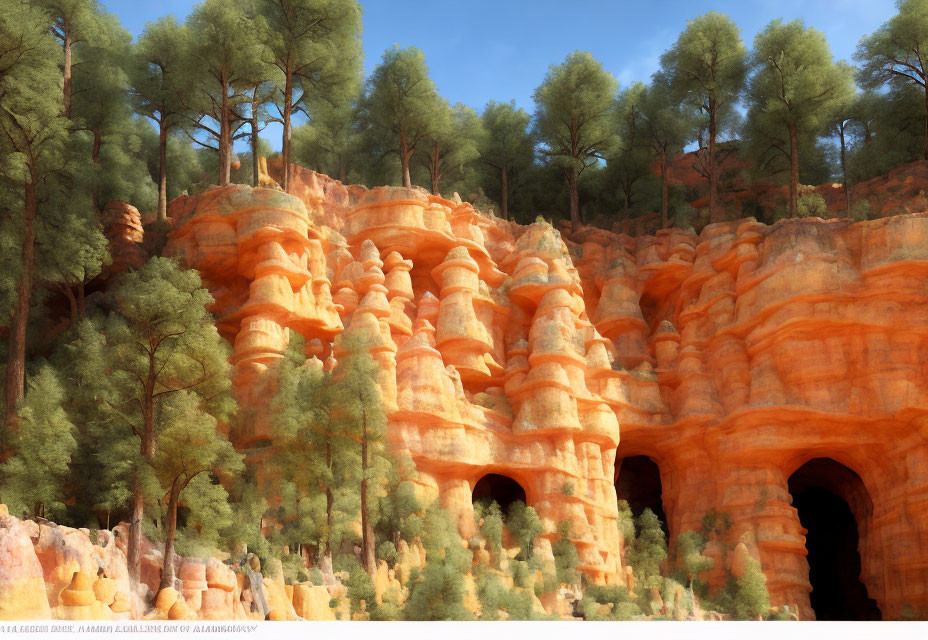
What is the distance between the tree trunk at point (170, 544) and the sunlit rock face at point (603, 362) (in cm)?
509

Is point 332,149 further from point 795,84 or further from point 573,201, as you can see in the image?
point 795,84

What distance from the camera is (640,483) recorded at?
32719 mm

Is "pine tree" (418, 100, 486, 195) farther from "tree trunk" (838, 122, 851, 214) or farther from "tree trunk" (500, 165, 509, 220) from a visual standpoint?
"tree trunk" (838, 122, 851, 214)

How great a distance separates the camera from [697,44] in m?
33.2

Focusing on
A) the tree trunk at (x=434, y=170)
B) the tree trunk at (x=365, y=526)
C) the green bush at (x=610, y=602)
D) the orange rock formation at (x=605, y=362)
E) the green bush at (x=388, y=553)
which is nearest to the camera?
the tree trunk at (x=365, y=526)

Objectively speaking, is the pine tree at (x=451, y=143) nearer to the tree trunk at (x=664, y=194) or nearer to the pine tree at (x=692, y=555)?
the tree trunk at (x=664, y=194)

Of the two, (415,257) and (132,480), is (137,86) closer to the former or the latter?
(415,257)

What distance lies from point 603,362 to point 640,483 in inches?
267

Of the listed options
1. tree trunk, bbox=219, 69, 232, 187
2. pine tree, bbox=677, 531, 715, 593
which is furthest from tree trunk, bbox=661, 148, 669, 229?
tree trunk, bbox=219, 69, 232, 187

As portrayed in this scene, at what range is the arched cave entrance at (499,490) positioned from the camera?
29375mm

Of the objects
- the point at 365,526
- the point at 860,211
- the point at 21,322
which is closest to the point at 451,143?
the point at 860,211

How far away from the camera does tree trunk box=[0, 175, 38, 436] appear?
19.8 meters

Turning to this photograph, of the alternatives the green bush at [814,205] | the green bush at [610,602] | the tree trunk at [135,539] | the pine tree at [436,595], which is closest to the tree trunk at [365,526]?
the pine tree at [436,595]

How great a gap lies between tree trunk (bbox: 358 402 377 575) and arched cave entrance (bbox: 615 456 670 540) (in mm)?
14024
